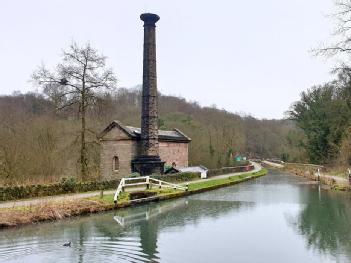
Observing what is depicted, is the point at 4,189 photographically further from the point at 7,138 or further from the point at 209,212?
the point at 209,212

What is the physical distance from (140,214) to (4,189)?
5551 millimetres

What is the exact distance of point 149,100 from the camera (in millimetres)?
27875

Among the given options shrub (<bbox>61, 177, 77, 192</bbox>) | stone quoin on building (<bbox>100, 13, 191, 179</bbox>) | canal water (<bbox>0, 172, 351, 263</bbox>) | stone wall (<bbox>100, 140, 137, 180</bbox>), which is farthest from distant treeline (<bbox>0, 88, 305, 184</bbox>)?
canal water (<bbox>0, 172, 351, 263</bbox>)

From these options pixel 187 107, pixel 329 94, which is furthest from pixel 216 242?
pixel 187 107

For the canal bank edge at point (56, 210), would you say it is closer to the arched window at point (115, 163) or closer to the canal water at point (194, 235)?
the canal water at point (194, 235)

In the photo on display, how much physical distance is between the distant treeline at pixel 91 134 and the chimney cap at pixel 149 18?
514 centimetres

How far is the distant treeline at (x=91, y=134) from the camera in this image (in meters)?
22.6

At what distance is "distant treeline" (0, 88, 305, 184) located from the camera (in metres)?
22.6

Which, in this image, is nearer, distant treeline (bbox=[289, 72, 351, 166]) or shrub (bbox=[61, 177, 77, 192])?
shrub (bbox=[61, 177, 77, 192])

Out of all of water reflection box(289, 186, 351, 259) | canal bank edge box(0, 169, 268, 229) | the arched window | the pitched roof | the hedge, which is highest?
the pitched roof

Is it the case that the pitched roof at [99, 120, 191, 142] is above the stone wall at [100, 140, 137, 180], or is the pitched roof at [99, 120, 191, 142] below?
above

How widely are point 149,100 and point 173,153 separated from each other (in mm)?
9371

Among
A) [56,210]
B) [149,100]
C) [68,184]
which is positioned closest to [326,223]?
[56,210]

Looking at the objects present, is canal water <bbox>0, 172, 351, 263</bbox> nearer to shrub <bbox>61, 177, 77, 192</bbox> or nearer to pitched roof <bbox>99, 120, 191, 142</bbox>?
shrub <bbox>61, 177, 77, 192</bbox>
